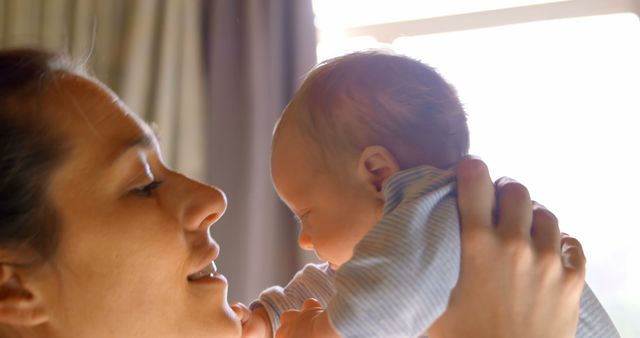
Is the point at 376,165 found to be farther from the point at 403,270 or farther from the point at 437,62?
the point at 437,62

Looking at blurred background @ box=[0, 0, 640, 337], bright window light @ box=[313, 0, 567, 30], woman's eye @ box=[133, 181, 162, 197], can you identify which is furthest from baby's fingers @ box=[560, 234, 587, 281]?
bright window light @ box=[313, 0, 567, 30]

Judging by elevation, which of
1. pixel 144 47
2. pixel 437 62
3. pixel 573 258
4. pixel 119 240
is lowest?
pixel 119 240

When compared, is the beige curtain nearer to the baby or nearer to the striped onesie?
the baby

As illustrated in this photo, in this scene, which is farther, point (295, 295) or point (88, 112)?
point (295, 295)

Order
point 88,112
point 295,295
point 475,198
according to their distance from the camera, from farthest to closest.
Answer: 1. point 295,295
2. point 88,112
3. point 475,198

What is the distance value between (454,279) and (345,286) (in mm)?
152

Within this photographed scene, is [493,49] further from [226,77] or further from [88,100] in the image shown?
[88,100]

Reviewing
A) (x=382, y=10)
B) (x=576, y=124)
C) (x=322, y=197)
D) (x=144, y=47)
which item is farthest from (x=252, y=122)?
(x=322, y=197)

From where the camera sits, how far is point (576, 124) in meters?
2.26

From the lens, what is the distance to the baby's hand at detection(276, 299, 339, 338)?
908mm

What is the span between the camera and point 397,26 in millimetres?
2445

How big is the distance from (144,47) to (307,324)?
1.66 meters

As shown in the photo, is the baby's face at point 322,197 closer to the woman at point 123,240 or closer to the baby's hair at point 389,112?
the baby's hair at point 389,112

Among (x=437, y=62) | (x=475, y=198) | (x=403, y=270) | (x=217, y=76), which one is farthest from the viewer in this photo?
(x=217, y=76)
